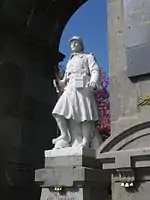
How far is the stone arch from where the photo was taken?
6682 millimetres

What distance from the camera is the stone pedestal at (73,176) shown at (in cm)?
709

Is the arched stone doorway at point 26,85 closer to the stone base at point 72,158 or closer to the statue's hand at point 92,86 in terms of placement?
the stone base at point 72,158

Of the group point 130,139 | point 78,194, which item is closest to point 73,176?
point 78,194

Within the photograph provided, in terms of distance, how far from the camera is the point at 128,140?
6805mm

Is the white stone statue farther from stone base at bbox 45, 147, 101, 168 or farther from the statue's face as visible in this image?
the statue's face

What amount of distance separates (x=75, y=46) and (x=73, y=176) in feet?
7.69

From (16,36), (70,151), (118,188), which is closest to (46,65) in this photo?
(16,36)

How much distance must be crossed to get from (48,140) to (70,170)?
3964mm

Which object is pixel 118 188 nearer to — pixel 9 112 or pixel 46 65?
pixel 9 112

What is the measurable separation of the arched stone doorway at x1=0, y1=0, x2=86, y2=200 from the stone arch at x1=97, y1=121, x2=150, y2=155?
3.70 metres

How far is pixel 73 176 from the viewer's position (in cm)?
712

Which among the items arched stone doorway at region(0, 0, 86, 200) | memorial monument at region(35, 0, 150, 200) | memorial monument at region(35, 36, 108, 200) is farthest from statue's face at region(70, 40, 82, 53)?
arched stone doorway at region(0, 0, 86, 200)

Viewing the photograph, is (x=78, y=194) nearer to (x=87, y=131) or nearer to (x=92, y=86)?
(x=87, y=131)

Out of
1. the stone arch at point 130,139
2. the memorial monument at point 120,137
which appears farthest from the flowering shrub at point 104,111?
the stone arch at point 130,139
